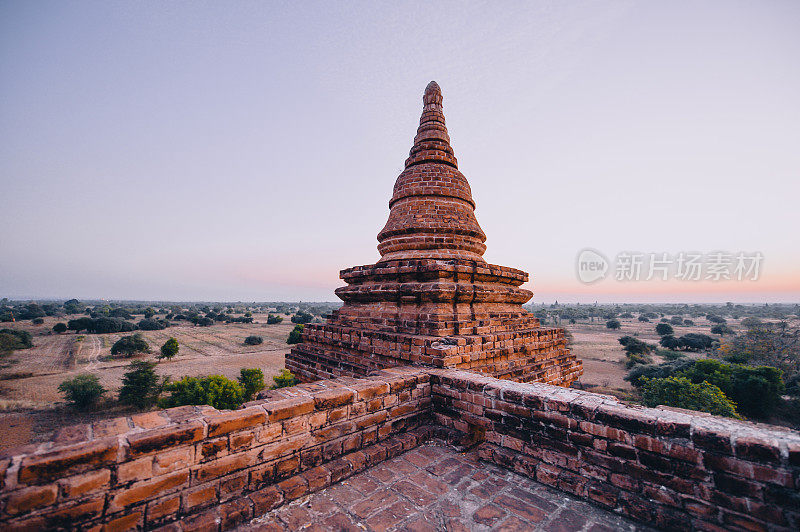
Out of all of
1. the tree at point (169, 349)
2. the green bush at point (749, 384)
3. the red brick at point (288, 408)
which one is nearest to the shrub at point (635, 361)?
the green bush at point (749, 384)

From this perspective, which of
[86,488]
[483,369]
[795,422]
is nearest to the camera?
[86,488]

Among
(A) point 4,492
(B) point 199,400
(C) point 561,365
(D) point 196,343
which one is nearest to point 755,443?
(A) point 4,492

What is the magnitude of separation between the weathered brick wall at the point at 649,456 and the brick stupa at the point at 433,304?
3.54 feet

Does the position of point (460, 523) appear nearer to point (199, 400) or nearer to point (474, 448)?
point (474, 448)

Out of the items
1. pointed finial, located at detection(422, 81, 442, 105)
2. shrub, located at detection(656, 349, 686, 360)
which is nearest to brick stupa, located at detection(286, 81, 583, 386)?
pointed finial, located at detection(422, 81, 442, 105)

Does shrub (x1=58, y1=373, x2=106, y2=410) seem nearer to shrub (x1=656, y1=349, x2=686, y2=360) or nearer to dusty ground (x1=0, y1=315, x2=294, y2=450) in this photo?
dusty ground (x1=0, y1=315, x2=294, y2=450)

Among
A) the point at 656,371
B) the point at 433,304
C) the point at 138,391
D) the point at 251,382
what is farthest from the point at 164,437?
the point at 656,371

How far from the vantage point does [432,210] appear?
5664 millimetres

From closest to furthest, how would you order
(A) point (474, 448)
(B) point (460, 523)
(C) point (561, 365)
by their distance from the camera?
(B) point (460, 523)
(A) point (474, 448)
(C) point (561, 365)

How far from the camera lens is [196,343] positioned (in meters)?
41.3

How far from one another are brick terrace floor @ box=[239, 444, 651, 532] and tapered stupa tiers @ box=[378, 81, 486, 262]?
3.21 meters

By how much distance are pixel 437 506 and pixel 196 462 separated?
1451 mm

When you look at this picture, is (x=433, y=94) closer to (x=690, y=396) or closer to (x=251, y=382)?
(x=690, y=396)

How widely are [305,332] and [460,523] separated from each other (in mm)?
4503
